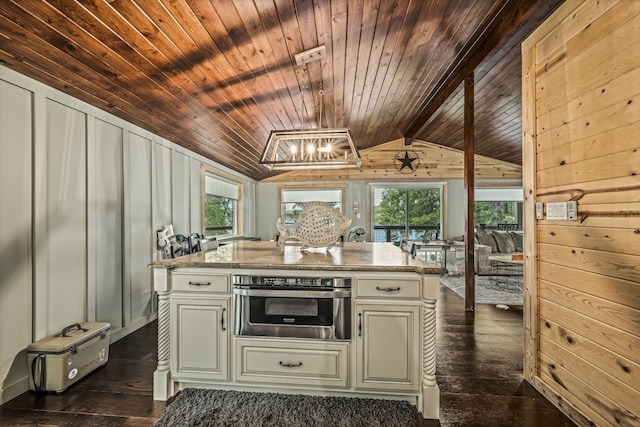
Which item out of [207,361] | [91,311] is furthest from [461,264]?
[91,311]

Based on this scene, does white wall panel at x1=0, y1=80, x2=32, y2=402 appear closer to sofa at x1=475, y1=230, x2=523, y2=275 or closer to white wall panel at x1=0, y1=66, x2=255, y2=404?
white wall panel at x1=0, y1=66, x2=255, y2=404

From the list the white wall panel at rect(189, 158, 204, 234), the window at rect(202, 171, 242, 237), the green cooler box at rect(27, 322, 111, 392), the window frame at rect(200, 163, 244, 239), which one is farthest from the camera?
the window at rect(202, 171, 242, 237)

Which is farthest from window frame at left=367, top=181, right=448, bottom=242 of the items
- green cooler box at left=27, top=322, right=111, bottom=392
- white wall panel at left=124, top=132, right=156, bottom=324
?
green cooler box at left=27, top=322, right=111, bottom=392

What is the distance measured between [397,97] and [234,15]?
3032mm

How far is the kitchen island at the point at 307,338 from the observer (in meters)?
1.79

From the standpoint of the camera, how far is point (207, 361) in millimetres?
1938

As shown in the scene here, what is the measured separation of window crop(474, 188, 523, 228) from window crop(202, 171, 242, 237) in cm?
566

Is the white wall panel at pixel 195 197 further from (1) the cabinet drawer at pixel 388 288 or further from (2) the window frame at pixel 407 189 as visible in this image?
(2) the window frame at pixel 407 189

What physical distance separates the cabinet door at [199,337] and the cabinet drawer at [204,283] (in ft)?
0.21

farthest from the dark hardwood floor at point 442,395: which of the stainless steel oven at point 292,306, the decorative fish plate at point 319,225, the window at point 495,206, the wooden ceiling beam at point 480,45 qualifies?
the window at point 495,206

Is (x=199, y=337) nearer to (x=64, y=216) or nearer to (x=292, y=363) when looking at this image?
(x=292, y=363)

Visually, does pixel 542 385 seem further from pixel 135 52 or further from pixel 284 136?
pixel 135 52

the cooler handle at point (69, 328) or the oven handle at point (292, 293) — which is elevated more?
the oven handle at point (292, 293)

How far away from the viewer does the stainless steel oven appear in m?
1.85
